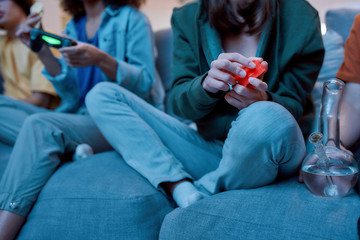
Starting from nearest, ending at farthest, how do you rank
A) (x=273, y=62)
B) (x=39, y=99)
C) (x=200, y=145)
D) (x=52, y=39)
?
1. (x=273, y=62)
2. (x=200, y=145)
3. (x=52, y=39)
4. (x=39, y=99)

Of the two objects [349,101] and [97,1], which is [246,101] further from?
[97,1]

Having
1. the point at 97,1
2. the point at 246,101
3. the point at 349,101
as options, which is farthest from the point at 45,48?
the point at 349,101

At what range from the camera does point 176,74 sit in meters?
0.72

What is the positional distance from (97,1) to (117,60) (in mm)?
248

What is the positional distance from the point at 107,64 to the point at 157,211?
440 millimetres

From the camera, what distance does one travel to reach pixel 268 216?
1.61 ft

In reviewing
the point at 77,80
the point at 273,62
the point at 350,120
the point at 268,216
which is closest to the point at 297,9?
the point at 273,62

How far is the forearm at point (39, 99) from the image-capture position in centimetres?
115

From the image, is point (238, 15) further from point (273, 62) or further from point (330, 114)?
point (330, 114)

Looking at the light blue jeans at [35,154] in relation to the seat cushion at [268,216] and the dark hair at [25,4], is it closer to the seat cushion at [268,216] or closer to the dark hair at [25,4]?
the seat cushion at [268,216]

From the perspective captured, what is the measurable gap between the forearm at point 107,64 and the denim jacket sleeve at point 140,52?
0.12 feet

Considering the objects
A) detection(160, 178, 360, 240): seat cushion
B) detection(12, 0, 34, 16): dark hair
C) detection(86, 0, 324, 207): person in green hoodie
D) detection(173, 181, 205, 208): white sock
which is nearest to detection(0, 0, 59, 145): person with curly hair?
detection(12, 0, 34, 16): dark hair

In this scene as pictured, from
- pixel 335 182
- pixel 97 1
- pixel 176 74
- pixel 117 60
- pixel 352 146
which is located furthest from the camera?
pixel 97 1

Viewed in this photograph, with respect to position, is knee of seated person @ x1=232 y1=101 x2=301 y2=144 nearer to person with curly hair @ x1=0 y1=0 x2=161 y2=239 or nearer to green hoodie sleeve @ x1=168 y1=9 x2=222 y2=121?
green hoodie sleeve @ x1=168 y1=9 x2=222 y2=121
